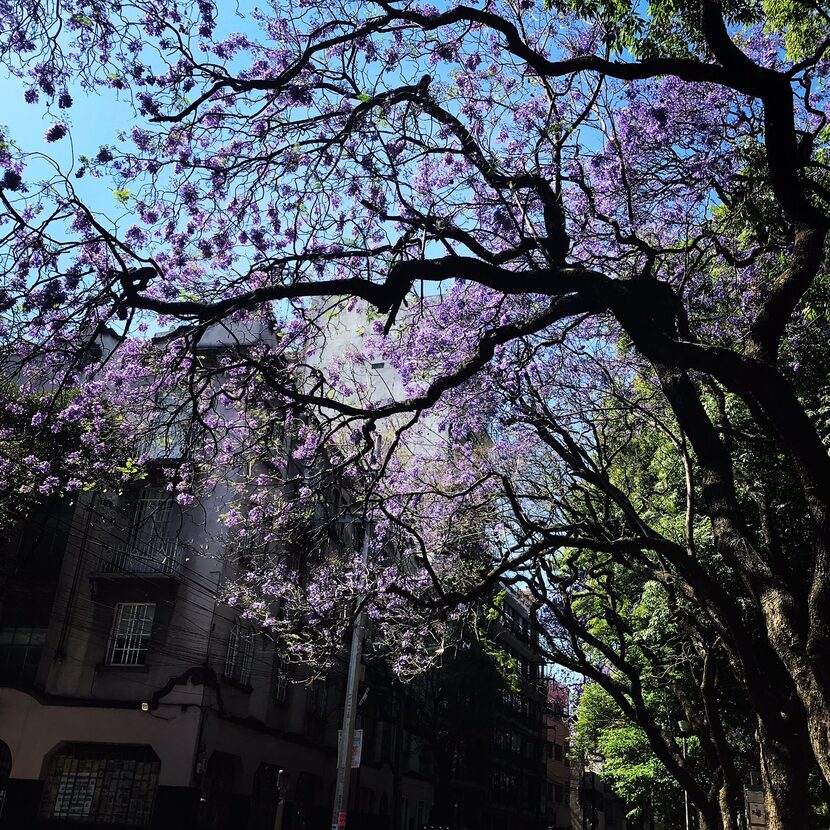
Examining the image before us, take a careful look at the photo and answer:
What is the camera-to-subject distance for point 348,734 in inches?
680

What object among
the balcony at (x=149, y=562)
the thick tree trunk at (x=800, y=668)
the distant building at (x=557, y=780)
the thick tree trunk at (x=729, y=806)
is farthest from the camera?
the distant building at (x=557, y=780)

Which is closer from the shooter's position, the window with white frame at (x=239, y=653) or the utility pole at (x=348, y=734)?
the utility pole at (x=348, y=734)

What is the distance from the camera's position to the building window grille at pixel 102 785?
1841cm

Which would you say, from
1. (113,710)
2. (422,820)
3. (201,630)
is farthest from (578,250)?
(422,820)

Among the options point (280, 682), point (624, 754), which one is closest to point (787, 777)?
point (624, 754)

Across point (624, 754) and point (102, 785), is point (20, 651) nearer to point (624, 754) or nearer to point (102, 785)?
point (102, 785)

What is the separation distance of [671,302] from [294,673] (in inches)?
797

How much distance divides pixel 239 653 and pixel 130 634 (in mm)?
2852

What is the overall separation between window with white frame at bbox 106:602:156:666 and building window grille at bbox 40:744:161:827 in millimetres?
1987

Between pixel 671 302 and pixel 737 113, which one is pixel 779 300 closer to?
pixel 671 302

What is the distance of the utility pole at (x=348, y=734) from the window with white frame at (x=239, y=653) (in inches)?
139

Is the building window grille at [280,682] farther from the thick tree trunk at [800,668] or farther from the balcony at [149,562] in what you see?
the thick tree trunk at [800,668]

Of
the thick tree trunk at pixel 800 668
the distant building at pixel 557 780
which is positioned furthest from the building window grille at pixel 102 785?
the distant building at pixel 557 780

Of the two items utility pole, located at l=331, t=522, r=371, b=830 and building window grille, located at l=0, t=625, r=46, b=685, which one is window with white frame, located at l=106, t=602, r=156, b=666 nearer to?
building window grille, located at l=0, t=625, r=46, b=685
